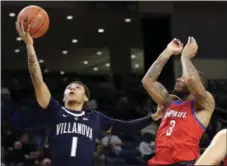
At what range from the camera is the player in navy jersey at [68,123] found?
5031 mm

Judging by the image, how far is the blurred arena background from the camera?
10250mm

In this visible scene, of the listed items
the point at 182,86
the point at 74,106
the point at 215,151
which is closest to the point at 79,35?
the point at 182,86

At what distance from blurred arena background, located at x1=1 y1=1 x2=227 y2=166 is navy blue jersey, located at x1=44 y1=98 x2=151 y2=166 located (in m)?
4.93

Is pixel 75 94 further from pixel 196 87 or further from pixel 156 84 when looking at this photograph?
pixel 196 87

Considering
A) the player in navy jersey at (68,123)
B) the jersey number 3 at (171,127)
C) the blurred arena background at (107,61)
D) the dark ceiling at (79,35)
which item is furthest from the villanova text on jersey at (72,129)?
the dark ceiling at (79,35)

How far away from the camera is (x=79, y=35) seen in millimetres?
10555

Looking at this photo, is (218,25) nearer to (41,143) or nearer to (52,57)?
(52,57)

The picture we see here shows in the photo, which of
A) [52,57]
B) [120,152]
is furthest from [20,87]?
[120,152]

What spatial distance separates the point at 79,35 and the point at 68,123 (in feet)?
18.3

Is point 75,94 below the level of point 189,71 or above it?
below

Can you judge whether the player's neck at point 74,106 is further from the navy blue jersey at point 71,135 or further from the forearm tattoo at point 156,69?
the forearm tattoo at point 156,69

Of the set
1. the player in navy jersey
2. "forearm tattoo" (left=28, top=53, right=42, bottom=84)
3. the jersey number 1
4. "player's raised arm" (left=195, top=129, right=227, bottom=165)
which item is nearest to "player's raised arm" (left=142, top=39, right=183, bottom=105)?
the player in navy jersey

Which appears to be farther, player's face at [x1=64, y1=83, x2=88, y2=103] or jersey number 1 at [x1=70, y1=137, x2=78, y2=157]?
player's face at [x1=64, y1=83, x2=88, y2=103]

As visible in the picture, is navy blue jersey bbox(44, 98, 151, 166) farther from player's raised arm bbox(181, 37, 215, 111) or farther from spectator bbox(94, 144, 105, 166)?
spectator bbox(94, 144, 105, 166)
